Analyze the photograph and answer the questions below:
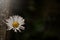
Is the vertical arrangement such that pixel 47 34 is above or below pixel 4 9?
below

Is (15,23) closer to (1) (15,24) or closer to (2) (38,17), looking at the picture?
(1) (15,24)

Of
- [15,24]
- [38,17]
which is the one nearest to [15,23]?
[15,24]

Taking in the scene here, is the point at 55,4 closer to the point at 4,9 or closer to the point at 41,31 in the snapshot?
the point at 41,31

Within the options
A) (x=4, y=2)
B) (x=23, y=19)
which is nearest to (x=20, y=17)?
(x=23, y=19)
